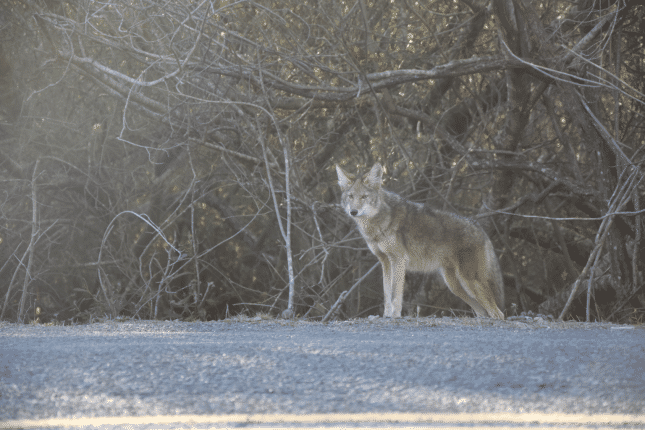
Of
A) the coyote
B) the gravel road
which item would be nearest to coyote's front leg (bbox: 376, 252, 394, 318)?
the coyote

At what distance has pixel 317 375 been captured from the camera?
11.6 ft

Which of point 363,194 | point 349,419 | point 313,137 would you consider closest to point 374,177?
point 363,194

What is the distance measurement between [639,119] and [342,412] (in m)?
9.53

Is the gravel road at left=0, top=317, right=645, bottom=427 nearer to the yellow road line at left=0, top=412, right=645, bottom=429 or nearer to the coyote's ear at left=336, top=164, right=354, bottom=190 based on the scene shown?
the yellow road line at left=0, top=412, right=645, bottom=429

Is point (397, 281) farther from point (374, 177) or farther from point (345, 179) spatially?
point (345, 179)

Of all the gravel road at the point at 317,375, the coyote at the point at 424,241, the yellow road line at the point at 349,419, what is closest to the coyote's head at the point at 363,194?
the coyote at the point at 424,241

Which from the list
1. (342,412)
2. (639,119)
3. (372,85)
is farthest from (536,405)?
(639,119)

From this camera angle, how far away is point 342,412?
294cm

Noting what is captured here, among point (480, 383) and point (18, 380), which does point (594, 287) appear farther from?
point (18, 380)

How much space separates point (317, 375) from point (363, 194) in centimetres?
480

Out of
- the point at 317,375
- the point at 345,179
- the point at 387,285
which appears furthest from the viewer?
the point at 345,179

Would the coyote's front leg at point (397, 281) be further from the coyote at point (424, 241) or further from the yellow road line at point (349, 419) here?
the yellow road line at point (349, 419)

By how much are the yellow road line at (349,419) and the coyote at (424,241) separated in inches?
204

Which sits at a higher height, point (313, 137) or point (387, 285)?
point (313, 137)
